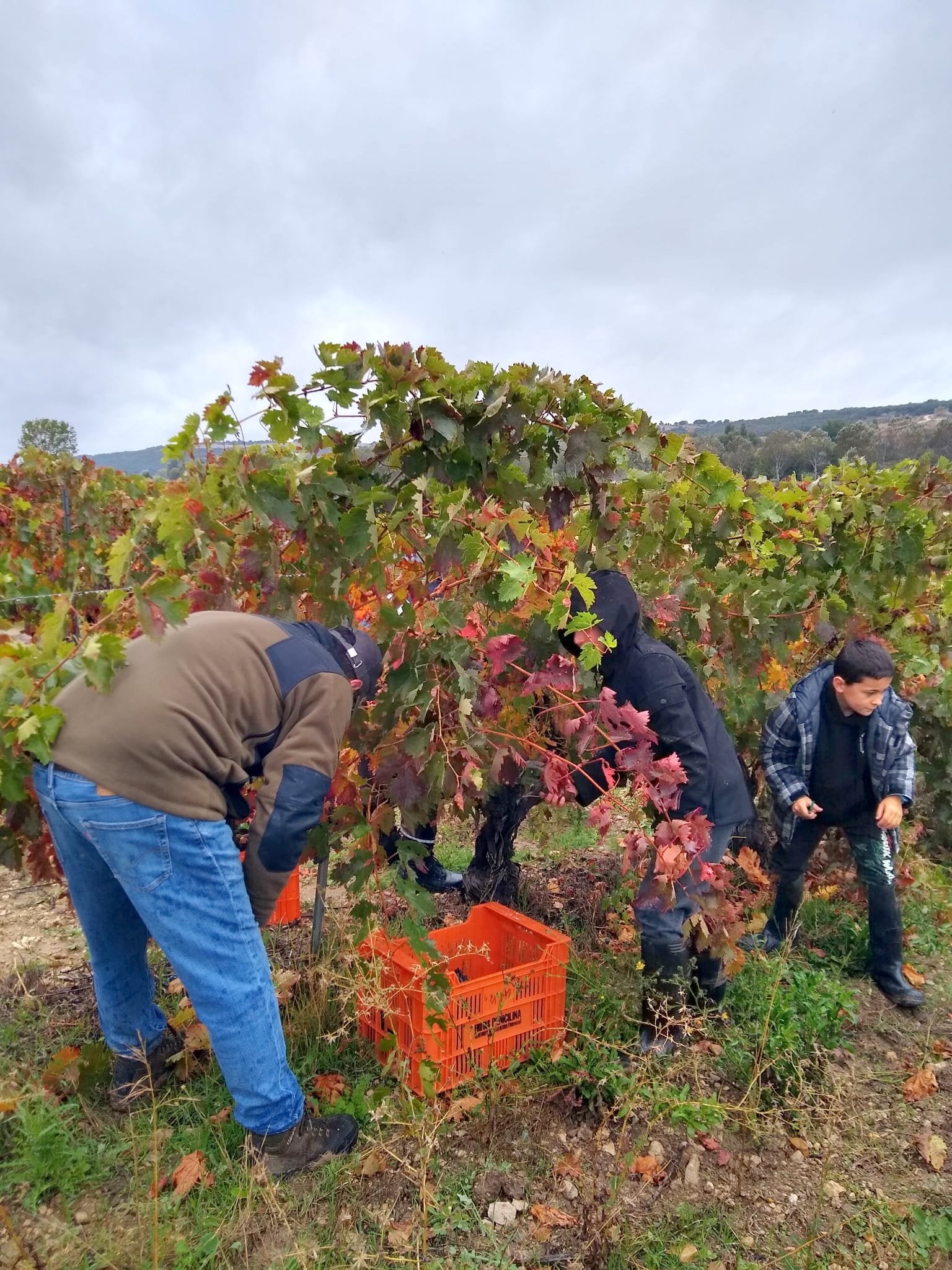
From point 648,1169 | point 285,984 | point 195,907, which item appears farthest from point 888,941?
point 195,907

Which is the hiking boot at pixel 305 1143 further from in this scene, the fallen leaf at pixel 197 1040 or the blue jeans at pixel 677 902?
the blue jeans at pixel 677 902

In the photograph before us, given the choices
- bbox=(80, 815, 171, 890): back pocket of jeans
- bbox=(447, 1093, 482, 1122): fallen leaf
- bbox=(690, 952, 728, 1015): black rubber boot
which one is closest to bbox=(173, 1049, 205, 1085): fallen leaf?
bbox=(447, 1093, 482, 1122): fallen leaf

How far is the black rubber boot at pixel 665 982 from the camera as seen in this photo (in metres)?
2.91

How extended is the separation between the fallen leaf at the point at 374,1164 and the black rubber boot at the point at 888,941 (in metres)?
2.31

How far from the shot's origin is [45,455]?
7176mm

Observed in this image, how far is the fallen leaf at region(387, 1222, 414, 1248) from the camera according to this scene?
6.89ft

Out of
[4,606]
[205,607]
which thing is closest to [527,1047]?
[205,607]

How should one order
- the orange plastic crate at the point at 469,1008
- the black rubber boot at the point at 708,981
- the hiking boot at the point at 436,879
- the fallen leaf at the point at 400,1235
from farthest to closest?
the hiking boot at the point at 436,879, the black rubber boot at the point at 708,981, the orange plastic crate at the point at 469,1008, the fallen leaf at the point at 400,1235

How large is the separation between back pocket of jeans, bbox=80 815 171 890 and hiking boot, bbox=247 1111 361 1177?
2.67ft

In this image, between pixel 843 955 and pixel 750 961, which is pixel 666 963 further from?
pixel 843 955

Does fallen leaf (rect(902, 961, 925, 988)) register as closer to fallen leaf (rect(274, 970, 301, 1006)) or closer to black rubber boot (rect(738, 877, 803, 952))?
black rubber boot (rect(738, 877, 803, 952))

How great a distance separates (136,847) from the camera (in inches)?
78.7

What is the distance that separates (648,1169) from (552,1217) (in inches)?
14.0

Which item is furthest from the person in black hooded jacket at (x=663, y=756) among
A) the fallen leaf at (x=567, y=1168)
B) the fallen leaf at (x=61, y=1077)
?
the fallen leaf at (x=61, y=1077)
